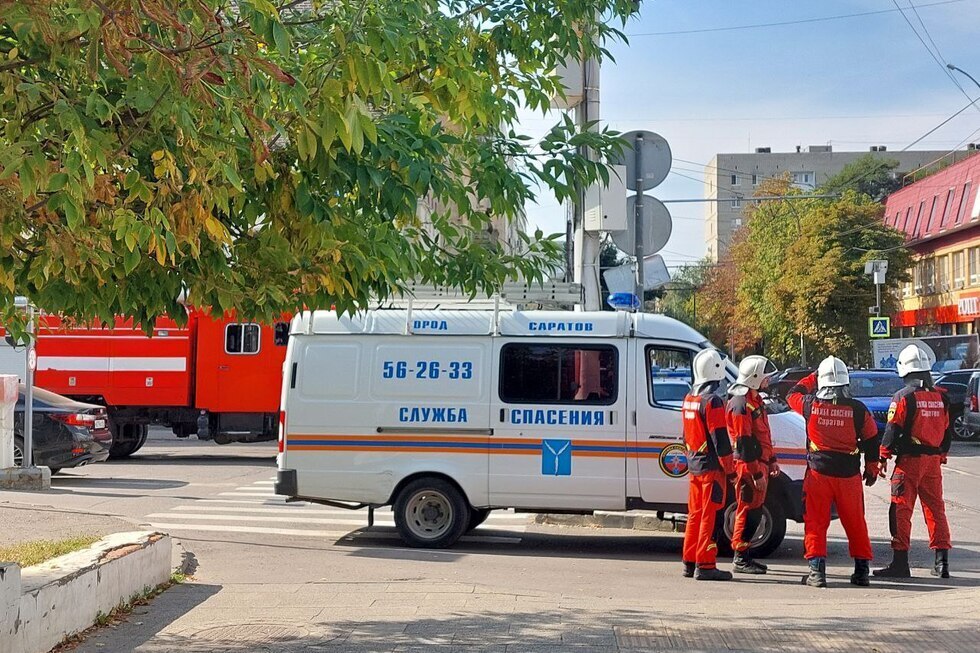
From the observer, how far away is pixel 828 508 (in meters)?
9.65

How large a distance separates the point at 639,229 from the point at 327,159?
8.01 meters

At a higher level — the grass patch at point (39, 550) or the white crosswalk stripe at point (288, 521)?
the grass patch at point (39, 550)

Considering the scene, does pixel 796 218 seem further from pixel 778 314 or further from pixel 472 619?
pixel 472 619

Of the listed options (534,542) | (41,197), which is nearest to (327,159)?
(41,197)

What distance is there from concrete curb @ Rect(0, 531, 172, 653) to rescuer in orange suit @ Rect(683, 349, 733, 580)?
4404mm

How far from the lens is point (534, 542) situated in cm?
1256

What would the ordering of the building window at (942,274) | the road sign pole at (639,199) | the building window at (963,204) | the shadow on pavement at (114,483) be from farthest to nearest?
1. the building window at (942,274)
2. the building window at (963,204)
3. the shadow on pavement at (114,483)
4. the road sign pole at (639,199)

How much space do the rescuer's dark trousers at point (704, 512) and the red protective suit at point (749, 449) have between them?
0.77 ft

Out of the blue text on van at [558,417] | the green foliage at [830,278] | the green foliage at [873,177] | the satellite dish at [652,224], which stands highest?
the green foliage at [873,177]

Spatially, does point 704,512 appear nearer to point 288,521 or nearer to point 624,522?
point 624,522

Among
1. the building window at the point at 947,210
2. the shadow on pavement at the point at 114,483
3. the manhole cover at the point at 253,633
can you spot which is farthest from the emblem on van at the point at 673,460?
the building window at the point at 947,210

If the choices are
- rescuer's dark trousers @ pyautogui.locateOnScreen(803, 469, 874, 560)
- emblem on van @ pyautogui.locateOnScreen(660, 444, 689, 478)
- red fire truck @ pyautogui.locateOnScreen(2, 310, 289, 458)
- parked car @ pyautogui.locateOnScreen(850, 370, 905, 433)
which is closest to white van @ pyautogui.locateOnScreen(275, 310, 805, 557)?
emblem on van @ pyautogui.locateOnScreen(660, 444, 689, 478)

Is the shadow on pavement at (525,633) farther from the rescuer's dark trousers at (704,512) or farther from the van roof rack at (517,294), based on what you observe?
the van roof rack at (517,294)

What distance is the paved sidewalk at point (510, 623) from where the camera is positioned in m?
6.95
